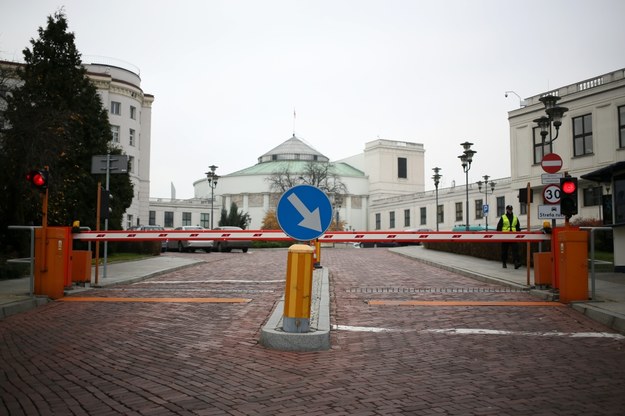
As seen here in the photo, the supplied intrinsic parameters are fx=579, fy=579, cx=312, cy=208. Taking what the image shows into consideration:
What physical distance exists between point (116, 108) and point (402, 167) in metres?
52.8

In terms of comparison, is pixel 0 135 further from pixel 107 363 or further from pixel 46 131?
pixel 107 363

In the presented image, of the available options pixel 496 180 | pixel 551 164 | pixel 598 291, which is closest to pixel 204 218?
pixel 496 180

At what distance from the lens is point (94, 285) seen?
13398mm

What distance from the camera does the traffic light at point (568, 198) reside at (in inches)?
427

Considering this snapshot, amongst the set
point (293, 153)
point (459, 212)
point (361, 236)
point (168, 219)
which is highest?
point (293, 153)

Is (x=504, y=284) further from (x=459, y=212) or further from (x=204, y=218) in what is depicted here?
(x=204, y=218)

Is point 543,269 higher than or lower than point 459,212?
lower

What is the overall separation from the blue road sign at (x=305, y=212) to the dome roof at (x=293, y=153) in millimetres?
103433

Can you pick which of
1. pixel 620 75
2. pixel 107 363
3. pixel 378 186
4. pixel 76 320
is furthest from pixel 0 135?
pixel 378 186

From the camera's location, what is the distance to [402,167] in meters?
98.4

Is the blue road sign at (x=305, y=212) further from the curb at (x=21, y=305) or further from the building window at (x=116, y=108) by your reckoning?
the building window at (x=116, y=108)

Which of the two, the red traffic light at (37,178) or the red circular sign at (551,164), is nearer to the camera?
the red traffic light at (37,178)

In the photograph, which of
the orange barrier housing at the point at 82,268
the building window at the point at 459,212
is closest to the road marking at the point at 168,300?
the orange barrier housing at the point at 82,268

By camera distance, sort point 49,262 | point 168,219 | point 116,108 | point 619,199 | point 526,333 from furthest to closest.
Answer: point 168,219, point 116,108, point 619,199, point 49,262, point 526,333
